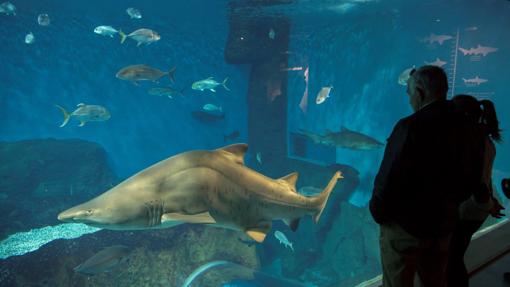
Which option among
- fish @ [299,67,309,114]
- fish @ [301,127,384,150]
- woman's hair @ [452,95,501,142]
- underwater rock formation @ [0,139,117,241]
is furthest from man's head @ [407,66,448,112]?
fish @ [299,67,309,114]

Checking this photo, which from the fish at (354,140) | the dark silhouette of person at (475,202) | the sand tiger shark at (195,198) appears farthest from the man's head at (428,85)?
the fish at (354,140)

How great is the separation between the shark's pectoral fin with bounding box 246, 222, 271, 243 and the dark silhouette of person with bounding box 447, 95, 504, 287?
5.43 ft

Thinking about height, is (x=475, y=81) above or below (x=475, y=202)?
above

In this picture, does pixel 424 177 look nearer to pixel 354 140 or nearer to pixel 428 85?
pixel 428 85

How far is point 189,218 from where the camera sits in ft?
8.73

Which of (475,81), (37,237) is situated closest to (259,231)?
(37,237)

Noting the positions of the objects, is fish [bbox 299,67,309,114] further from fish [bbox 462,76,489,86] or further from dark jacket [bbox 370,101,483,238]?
dark jacket [bbox 370,101,483,238]

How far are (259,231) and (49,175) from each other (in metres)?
14.5

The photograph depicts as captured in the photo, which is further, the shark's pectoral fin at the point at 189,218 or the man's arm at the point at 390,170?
the shark's pectoral fin at the point at 189,218

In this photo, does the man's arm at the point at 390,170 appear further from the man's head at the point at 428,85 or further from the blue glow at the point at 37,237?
the blue glow at the point at 37,237

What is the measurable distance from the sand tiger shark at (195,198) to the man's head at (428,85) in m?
1.46

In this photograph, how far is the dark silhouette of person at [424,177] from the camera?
6.41 ft

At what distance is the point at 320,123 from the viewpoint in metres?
17.4

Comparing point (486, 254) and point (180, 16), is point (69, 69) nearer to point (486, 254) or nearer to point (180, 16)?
point (180, 16)
